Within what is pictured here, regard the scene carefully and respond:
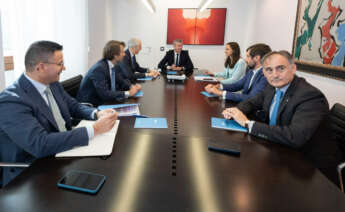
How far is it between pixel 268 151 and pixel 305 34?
9.10 feet

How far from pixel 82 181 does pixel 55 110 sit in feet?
2.74

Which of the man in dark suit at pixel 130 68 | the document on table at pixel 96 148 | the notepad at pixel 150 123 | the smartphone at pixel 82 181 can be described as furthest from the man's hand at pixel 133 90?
the smartphone at pixel 82 181

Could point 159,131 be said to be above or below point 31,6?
below

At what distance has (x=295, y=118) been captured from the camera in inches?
58.2

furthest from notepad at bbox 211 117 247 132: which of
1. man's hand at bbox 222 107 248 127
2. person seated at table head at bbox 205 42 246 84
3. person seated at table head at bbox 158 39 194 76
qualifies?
person seated at table head at bbox 158 39 194 76

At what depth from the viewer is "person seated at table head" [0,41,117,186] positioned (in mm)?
1115

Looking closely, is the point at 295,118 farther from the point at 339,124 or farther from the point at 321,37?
the point at 321,37

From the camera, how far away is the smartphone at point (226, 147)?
124 cm

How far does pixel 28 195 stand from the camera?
819mm

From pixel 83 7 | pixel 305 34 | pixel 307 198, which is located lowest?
pixel 307 198

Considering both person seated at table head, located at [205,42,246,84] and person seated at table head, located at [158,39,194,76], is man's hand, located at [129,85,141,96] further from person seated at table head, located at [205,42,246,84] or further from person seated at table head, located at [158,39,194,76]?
person seated at table head, located at [158,39,194,76]

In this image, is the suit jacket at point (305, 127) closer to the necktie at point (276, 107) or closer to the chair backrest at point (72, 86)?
the necktie at point (276, 107)

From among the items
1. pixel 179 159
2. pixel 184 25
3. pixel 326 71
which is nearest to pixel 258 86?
pixel 326 71

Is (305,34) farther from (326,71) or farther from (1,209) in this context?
(1,209)
